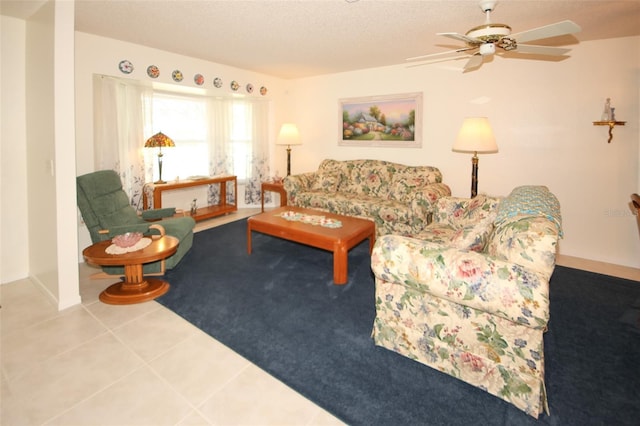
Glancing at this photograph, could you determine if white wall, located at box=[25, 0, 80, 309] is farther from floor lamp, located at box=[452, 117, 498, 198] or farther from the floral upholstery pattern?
floor lamp, located at box=[452, 117, 498, 198]

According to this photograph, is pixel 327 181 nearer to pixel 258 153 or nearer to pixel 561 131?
pixel 258 153

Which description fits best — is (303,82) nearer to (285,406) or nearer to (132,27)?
(132,27)

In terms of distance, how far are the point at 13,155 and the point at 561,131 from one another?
Result: 18.2 ft

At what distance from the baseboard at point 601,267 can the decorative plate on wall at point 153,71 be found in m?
5.27

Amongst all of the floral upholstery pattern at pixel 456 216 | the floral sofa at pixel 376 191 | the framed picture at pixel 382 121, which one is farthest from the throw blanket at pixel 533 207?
the framed picture at pixel 382 121

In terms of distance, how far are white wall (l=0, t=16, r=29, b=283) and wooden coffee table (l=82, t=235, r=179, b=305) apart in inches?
35.0

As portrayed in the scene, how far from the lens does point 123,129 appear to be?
4.19 metres

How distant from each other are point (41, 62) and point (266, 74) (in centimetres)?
358

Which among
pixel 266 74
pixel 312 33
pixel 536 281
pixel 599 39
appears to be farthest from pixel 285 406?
pixel 266 74

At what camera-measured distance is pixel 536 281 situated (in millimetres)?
1572

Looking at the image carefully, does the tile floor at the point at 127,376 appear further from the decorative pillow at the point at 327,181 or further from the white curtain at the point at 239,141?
the white curtain at the point at 239,141

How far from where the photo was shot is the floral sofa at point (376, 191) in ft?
13.4

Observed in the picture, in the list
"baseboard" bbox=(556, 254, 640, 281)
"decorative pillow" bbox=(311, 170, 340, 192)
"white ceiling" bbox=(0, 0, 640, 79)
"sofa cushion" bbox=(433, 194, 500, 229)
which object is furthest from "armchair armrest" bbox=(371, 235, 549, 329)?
"decorative pillow" bbox=(311, 170, 340, 192)

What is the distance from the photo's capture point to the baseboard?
→ 344 cm
